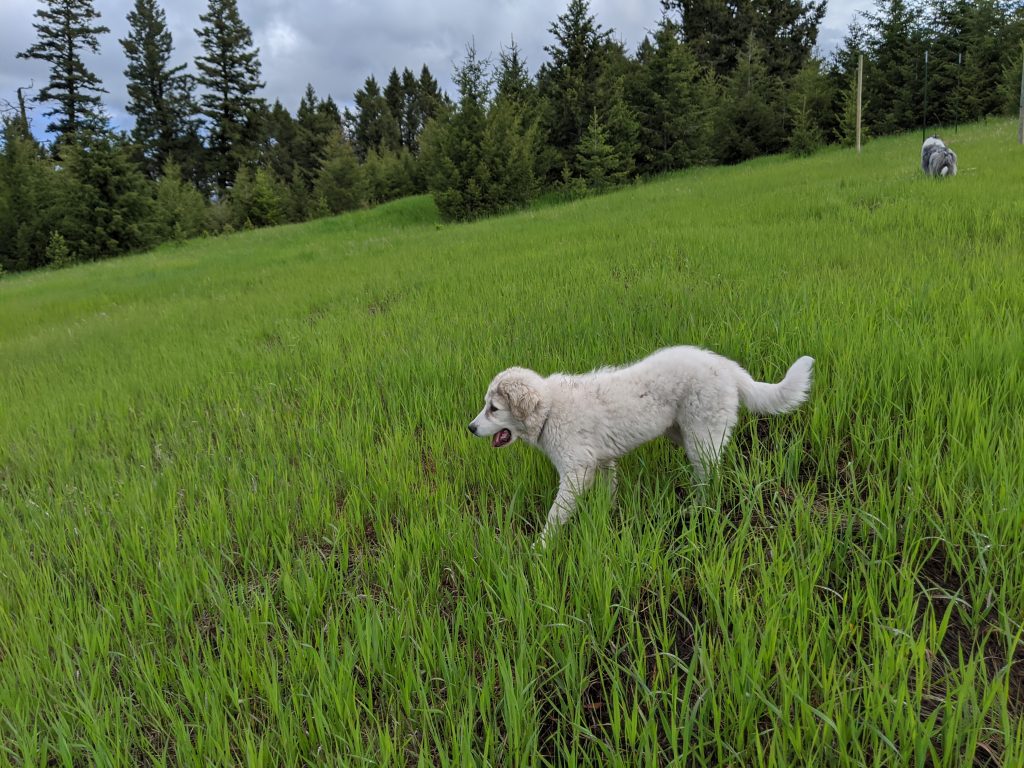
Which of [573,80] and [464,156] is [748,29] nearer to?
[573,80]

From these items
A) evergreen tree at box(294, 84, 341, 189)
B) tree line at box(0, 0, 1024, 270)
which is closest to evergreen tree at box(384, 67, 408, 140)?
evergreen tree at box(294, 84, 341, 189)

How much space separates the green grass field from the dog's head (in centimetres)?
26

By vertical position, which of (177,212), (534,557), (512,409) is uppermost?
(177,212)

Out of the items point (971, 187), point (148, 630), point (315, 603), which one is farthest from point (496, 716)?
point (971, 187)

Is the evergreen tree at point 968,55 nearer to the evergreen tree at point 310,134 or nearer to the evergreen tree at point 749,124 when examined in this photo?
the evergreen tree at point 749,124

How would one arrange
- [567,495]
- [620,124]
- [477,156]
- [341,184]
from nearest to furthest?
[567,495]
[477,156]
[620,124]
[341,184]

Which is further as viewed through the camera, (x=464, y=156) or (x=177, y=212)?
(x=177, y=212)

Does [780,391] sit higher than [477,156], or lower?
lower

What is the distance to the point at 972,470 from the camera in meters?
2.03

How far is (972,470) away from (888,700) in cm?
120

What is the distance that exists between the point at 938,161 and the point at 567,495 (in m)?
11.8

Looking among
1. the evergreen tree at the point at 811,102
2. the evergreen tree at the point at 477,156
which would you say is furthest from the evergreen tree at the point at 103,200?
the evergreen tree at the point at 811,102

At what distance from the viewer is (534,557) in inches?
79.7

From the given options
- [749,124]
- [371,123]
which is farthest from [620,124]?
[371,123]
